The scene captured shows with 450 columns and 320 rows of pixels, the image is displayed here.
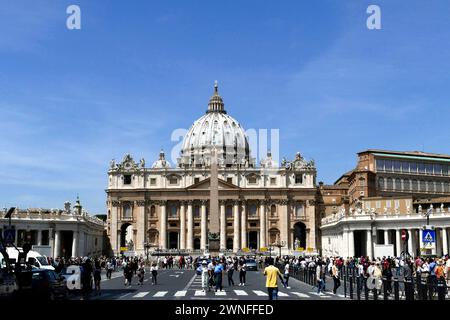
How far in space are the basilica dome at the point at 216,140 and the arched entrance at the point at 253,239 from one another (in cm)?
2357

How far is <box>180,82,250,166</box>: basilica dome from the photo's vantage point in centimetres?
14188

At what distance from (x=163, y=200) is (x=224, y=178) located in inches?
470

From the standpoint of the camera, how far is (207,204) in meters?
117

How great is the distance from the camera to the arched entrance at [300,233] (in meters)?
120

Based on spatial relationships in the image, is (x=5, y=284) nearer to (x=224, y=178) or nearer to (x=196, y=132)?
(x=224, y=178)

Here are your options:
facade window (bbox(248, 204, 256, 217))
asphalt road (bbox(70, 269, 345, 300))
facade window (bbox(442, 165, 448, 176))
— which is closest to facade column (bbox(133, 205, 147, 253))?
facade window (bbox(248, 204, 256, 217))

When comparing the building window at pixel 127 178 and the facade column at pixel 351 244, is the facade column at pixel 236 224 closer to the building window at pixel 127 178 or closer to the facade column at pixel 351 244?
the building window at pixel 127 178

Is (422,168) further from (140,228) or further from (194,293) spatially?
(194,293)

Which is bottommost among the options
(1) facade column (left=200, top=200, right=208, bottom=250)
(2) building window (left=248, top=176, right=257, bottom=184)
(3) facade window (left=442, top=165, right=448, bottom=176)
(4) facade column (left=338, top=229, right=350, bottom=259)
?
(4) facade column (left=338, top=229, right=350, bottom=259)

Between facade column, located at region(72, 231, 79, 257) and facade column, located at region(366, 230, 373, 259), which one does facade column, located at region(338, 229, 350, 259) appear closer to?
facade column, located at region(366, 230, 373, 259)

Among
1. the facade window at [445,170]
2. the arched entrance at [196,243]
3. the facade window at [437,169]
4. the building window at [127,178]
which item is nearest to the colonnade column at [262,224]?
the arched entrance at [196,243]

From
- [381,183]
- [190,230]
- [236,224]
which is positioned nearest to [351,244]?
[381,183]
